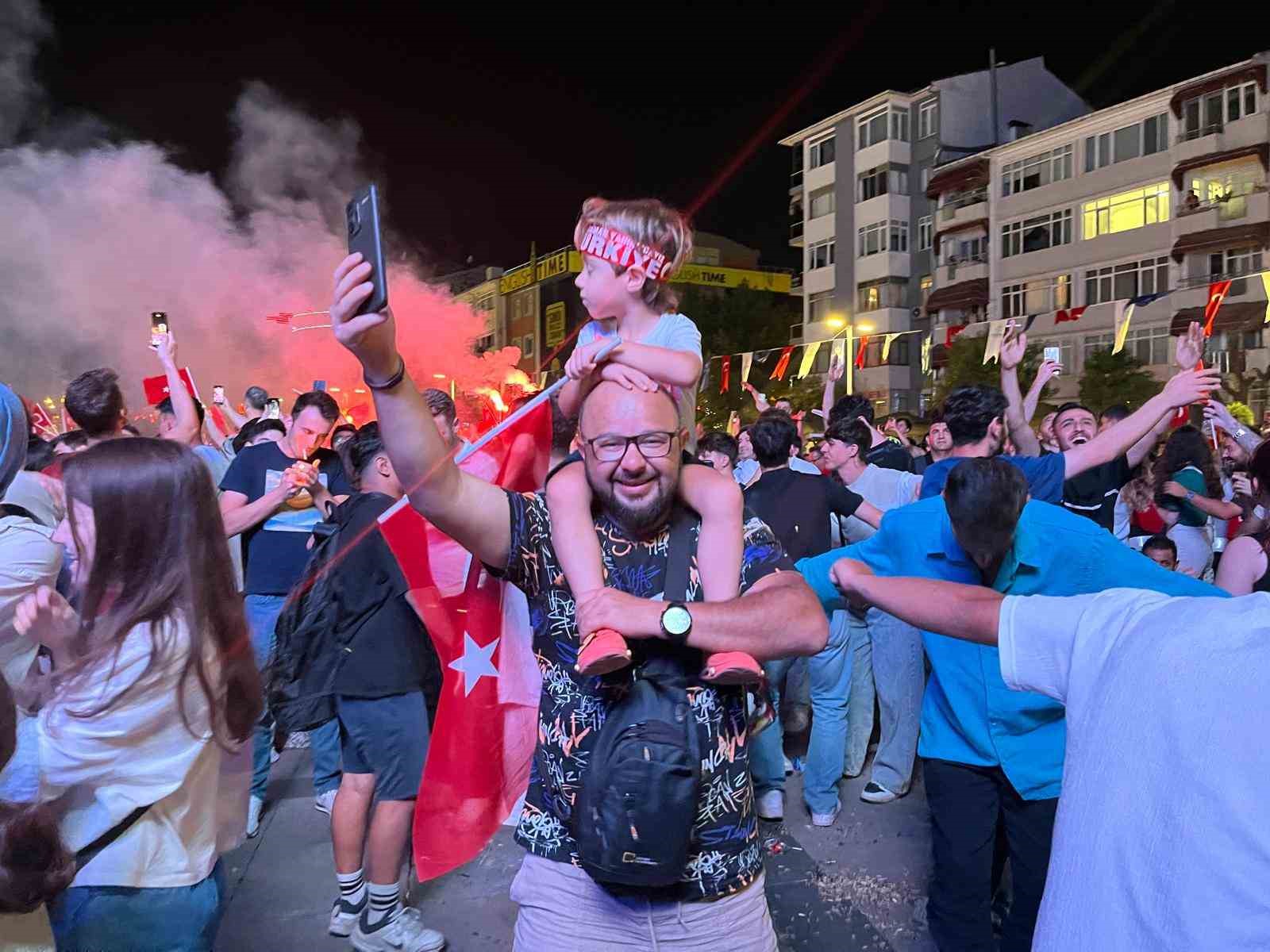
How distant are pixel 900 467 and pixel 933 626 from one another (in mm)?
5711

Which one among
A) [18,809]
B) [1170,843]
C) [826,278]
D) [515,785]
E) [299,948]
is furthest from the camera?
[826,278]

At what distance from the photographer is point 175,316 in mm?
12750

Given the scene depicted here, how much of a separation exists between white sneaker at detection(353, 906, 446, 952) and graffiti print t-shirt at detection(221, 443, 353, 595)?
2.17 m

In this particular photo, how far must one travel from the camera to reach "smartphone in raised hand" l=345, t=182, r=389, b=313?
187 centimetres

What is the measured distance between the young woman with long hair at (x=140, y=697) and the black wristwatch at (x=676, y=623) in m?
1.21

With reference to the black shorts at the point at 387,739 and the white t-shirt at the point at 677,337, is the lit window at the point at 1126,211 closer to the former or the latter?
the white t-shirt at the point at 677,337

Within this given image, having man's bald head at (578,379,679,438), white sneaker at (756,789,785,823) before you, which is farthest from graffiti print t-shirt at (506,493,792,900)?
white sneaker at (756,789,785,823)

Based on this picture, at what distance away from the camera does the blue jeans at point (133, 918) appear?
7.30 feet

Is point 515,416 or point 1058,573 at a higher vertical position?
point 515,416

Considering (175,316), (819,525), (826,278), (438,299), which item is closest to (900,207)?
(826,278)

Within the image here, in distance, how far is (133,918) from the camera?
2.29m

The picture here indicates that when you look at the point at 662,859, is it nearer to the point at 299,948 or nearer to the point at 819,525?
the point at 299,948

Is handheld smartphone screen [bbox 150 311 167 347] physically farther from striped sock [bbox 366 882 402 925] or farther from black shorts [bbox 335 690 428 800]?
striped sock [bbox 366 882 402 925]

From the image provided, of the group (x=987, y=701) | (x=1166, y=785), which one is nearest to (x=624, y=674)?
(x=1166, y=785)
